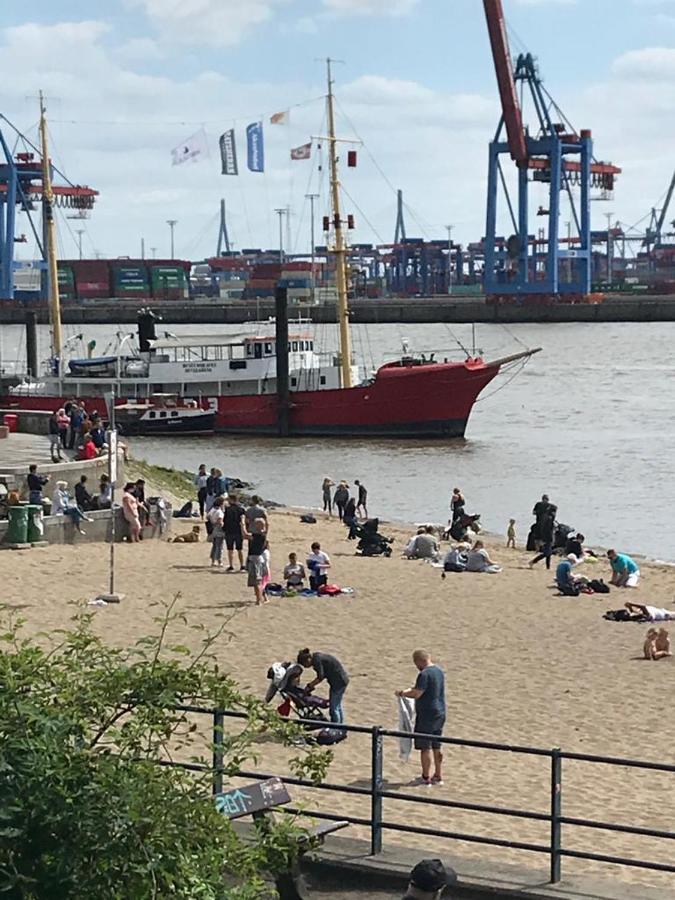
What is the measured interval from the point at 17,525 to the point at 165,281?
172877mm

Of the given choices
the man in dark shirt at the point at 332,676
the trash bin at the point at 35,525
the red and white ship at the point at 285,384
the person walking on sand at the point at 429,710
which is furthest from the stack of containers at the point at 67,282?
the person walking on sand at the point at 429,710

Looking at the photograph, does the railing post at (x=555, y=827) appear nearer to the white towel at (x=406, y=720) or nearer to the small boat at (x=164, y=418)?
the white towel at (x=406, y=720)

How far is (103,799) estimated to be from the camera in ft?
20.1

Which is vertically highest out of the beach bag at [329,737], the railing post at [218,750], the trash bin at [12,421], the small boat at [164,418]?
the railing post at [218,750]

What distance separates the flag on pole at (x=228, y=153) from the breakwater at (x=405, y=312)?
37.6m

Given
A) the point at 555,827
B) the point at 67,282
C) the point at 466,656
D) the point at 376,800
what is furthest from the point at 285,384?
the point at 67,282

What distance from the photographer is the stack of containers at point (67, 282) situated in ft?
610

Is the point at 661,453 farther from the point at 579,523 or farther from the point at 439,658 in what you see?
the point at 439,658

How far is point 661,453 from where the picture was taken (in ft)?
163

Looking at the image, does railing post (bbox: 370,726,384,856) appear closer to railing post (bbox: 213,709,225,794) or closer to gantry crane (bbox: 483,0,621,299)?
railing post (bbox: 213,709,225,794)

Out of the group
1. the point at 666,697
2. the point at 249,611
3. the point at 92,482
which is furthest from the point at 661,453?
the point at 666,697

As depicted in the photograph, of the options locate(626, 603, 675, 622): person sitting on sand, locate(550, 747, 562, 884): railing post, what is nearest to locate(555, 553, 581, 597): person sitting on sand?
locate(626, 603, 675, 622): person sitting on sand

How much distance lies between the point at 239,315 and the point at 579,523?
120925mm

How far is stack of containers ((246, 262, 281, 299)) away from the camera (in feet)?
621
